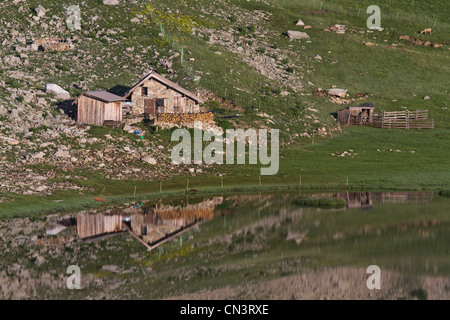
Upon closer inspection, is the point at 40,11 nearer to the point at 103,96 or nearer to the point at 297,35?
the point at 103,96

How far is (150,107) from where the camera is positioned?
3167 inches

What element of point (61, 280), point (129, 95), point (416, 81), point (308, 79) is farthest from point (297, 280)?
point (416, 81)

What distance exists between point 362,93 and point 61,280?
2794 inches

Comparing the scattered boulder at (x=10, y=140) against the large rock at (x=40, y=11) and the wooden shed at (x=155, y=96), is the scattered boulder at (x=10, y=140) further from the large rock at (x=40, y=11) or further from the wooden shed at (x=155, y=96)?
the large rock at (x=40, y=11)

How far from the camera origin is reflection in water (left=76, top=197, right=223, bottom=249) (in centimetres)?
4744

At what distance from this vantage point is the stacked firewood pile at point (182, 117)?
255 ft

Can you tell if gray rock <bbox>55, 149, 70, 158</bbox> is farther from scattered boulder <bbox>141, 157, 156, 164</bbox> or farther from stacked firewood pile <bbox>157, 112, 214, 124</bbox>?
stacked firewood pile <bbox>157, 112, 214, 124</bbox>

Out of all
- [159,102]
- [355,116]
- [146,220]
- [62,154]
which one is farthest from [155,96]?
[146,220]

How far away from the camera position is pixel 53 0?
10506 centimetres

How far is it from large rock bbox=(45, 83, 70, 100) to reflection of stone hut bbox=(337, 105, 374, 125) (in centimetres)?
3474

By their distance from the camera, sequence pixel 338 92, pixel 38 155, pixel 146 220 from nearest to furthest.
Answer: pixel 146 220, pixel 38 155, pixel 338 92

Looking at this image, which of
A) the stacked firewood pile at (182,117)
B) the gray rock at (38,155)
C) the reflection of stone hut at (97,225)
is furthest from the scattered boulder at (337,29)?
the reflection of stone hut at (97,225)

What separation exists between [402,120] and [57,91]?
4371cm

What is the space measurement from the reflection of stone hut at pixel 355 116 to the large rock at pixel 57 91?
34744 millimetres
